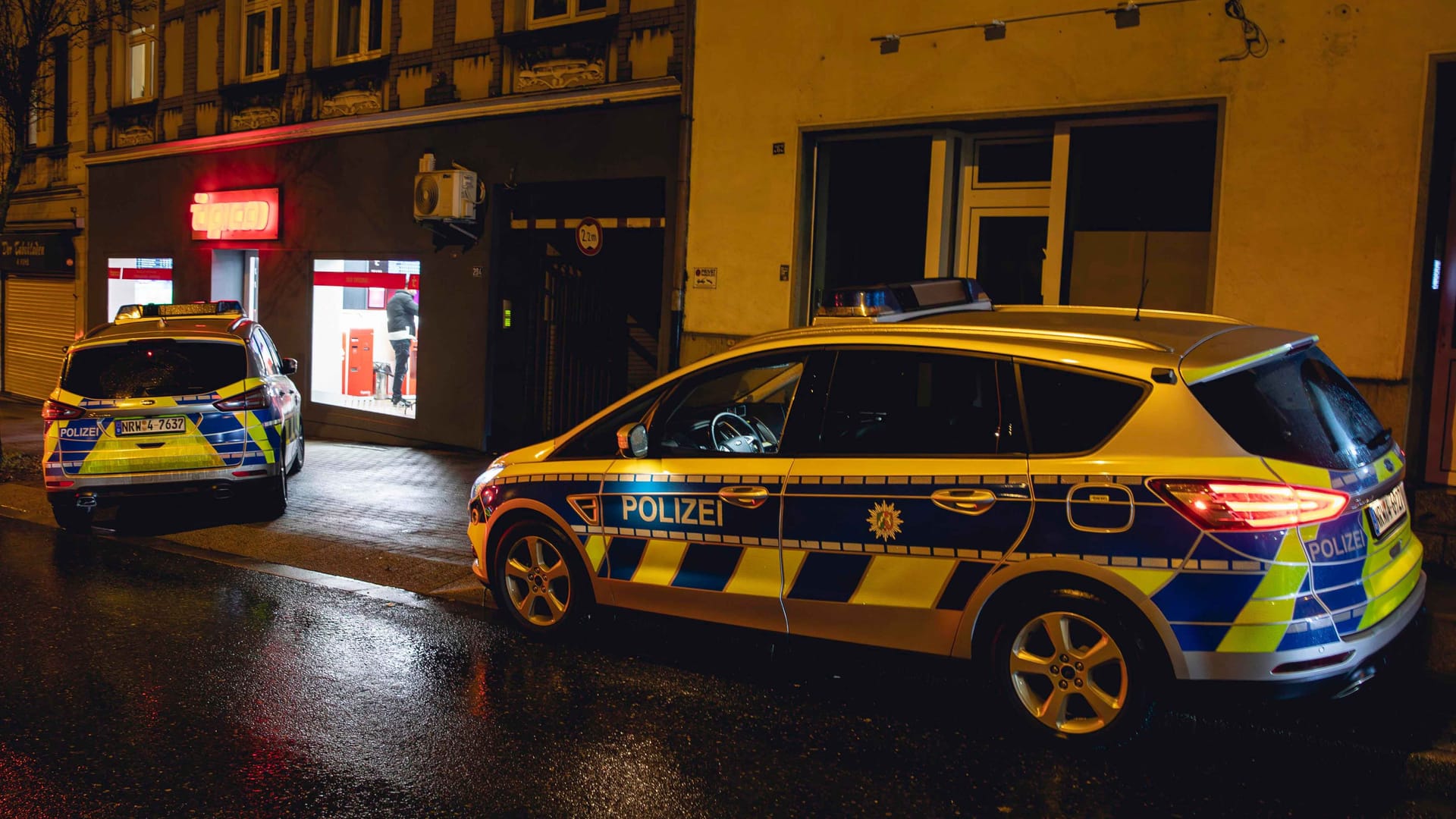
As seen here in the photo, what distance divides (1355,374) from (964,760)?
16.2ft

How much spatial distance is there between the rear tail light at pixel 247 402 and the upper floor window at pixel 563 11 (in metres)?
5.61

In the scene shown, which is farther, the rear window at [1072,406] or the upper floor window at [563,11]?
the upper floor window at [563,11]

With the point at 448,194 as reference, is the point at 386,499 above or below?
below

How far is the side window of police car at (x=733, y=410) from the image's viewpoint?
5426mm

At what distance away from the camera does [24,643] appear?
19.9 ft

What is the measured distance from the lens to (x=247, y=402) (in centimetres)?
930

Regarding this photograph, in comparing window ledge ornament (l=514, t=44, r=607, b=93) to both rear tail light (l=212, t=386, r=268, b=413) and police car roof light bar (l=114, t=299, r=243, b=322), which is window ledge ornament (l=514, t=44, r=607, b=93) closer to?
police car roof light bar (l=114, t=299, r=243, b=322)

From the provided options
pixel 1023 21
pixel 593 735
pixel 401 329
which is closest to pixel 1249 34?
pixel 1023 21

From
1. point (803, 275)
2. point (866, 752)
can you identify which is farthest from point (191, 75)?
point (866, 752)

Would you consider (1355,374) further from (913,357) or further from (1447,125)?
(913,357)

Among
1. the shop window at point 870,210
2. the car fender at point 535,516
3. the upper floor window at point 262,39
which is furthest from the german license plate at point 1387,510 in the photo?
the upper floor window at point 262,39

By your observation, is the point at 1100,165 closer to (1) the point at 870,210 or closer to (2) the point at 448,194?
(1) the point at 870,210

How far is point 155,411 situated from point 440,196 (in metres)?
5.20

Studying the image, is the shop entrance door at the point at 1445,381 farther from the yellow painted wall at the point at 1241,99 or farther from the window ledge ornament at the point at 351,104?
the window ledge ornament at the point at 351,104
